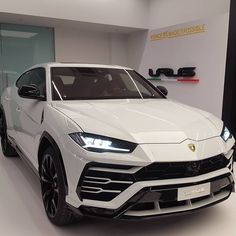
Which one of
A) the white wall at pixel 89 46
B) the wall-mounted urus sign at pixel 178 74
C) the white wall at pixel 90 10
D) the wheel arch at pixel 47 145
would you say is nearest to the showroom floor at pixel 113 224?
the wheel arch at pixel 47 145

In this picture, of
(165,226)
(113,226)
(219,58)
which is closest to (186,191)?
(165,226)

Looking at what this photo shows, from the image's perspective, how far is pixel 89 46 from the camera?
929 cm

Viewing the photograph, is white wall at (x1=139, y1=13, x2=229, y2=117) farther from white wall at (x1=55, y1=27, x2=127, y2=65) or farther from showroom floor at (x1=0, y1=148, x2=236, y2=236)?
showroom floor at (x1=0, y1=148, x2=236, y2=236)

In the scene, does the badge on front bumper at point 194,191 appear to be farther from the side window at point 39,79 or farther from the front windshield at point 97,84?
the side window at point 39,79

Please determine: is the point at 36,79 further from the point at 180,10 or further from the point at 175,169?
the point at 180,10

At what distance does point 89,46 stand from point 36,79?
21.3 ft

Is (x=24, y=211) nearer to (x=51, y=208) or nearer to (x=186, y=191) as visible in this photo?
(x=51, y=208)

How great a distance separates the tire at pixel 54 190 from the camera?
6.34ft

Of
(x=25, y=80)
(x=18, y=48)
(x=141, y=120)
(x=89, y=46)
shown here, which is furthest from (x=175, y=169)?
(x=89, y=46)

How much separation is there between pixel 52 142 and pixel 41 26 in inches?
278

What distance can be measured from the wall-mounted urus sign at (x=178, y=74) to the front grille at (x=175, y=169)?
17.5 ft

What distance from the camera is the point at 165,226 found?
85.6 inches

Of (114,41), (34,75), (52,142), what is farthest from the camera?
(114,41)

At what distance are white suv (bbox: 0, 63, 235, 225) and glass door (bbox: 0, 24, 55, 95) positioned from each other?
599 centimetres
